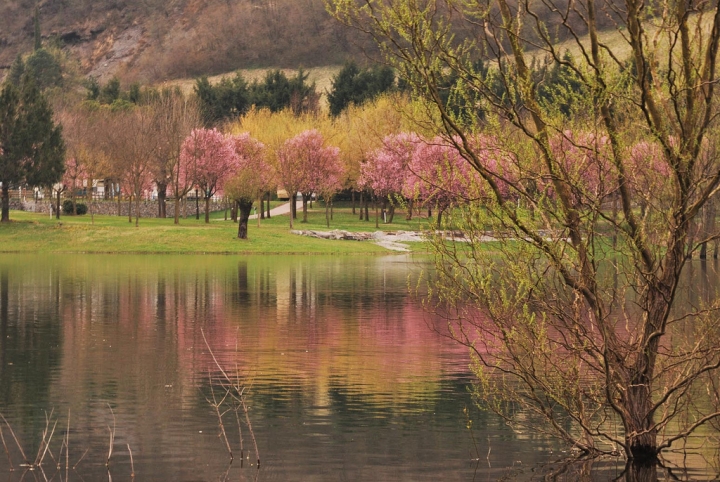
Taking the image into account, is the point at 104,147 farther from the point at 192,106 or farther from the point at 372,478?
the point at 372,478

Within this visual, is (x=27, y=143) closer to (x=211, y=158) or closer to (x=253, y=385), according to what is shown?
(x=211, y=158)

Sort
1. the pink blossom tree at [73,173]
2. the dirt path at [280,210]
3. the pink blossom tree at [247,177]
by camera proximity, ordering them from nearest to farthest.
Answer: the pink blossom tree at [247,177]
the pink blossom tree at [73,173]
the dirt path at [280,210]

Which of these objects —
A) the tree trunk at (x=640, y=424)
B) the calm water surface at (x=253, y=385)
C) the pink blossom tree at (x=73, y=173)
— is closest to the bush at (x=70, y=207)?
the pink blossom tree at (x=73, y=173)

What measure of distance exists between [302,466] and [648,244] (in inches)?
272

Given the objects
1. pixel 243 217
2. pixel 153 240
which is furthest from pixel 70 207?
pixel 243 217

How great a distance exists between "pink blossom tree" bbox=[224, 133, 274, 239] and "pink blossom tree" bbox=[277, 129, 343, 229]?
196cm

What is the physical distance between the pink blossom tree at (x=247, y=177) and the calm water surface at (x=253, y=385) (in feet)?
118

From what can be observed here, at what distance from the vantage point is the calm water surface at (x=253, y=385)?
20109mm

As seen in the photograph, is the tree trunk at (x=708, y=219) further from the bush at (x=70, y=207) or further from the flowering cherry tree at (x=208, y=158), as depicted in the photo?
the bush at (x=70, y=207)

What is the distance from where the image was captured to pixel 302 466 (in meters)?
19.7

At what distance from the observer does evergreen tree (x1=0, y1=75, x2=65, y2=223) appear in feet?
308

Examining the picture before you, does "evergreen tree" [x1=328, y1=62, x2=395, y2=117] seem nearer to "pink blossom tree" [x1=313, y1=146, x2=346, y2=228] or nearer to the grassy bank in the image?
A: "pink blossom tree" [x1=313, y1=146, x2=346, y2=228]

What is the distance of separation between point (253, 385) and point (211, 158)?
86536 mm

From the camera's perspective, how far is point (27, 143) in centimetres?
9419
